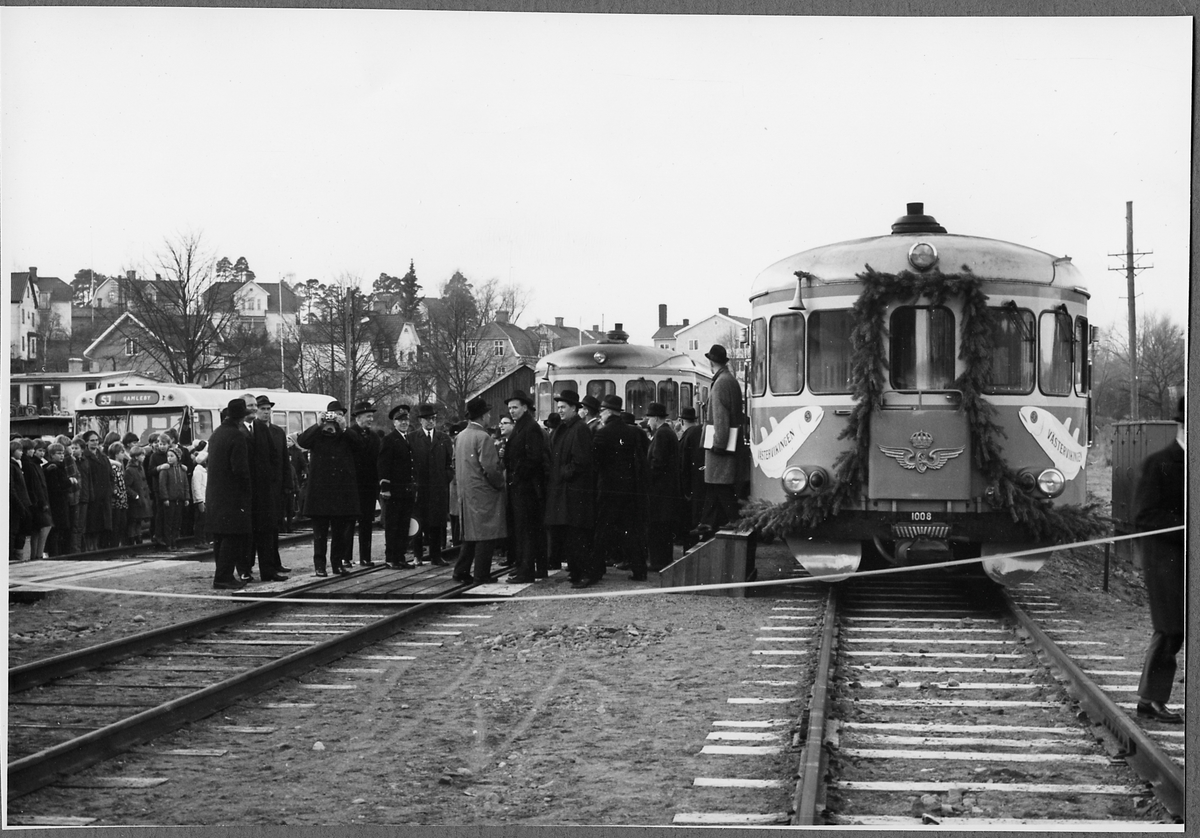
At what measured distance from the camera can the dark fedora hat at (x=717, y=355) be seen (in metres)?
9.80

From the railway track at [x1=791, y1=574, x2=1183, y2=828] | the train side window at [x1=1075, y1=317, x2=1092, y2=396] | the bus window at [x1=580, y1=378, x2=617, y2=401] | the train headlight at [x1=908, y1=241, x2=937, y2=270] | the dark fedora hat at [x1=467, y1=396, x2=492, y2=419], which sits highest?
the train headlight at [x1=908, y1=241, x2=937, y2=270]

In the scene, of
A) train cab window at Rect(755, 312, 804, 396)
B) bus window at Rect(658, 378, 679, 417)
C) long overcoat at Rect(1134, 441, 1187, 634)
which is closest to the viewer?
long overcoat at Rect(1134, 441, 1187, 634)

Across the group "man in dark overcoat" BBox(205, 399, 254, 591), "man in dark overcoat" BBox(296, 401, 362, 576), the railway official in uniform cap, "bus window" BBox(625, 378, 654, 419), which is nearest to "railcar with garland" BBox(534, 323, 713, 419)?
"bus window" BBox(625, 378, 654, 419)

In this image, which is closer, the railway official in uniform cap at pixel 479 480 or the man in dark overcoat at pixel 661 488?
the railway official in uniform cap at pixel 479 480

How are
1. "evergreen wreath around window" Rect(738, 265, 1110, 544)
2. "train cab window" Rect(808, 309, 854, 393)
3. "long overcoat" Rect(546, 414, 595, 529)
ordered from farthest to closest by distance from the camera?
"long overcoat" Rect(546, 414, 595, 529) < "train cab window" Rect(808, 309, 854, 393) < "evergreen wreath around window" Rect(738, 265, 1110, 544)

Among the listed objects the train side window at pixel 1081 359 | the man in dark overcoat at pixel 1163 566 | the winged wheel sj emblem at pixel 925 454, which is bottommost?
the man in dark overcoat at pixel 1163 566

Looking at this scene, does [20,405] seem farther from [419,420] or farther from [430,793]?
[419,420]

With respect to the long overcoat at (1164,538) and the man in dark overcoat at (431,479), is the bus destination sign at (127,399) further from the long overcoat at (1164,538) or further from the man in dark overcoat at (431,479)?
the long overcoat at (1164,538)

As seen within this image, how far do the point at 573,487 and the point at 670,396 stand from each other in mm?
5999

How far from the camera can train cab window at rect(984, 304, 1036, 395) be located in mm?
8906

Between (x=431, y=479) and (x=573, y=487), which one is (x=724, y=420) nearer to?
(x=573, y=487)

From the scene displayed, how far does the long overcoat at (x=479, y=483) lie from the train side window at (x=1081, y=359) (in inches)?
172

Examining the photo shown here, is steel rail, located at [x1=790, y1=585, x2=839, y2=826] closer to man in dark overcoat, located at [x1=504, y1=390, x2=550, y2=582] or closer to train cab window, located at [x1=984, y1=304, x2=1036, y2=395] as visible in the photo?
train cab window, located at [x1=984, y1=304, x2=1036, y2=395]

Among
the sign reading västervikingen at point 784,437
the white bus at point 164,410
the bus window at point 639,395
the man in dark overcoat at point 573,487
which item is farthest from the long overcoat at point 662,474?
the bus window at point 639,395
